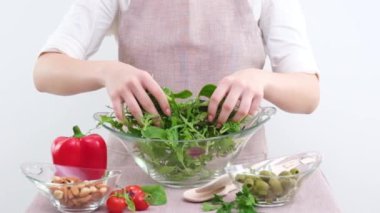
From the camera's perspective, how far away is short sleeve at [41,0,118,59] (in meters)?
1.53

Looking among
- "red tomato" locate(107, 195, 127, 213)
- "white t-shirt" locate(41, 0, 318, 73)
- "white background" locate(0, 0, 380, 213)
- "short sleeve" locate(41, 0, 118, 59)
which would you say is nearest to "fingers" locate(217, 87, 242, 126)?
"red tomato" locate(107, 195, 127, 213)

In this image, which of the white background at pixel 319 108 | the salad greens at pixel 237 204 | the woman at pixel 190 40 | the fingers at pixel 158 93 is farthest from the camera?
the white background at pixel 319 108

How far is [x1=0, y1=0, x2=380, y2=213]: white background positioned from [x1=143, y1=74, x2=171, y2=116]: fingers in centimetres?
97

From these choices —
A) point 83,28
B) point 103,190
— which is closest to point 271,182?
point 103,190

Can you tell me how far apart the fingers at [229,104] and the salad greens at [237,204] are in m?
0.12

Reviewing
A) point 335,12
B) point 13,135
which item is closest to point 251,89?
point 335,12

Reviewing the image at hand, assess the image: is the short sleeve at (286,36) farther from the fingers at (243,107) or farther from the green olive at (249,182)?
the green olive at (249,182)

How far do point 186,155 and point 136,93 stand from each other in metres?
0.13

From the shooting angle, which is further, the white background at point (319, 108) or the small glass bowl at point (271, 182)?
the white background at point (319, 108)

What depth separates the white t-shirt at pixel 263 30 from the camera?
4.99 ft

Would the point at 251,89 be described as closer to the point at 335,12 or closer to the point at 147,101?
the point at 147,101

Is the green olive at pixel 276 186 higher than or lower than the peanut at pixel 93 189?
lower

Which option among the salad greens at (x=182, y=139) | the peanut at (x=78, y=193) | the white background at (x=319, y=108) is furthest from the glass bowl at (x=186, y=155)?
the white background at (x=319, y=108)

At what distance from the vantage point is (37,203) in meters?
1.15
